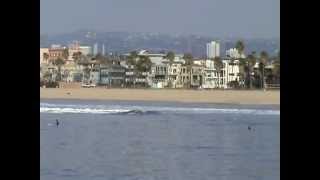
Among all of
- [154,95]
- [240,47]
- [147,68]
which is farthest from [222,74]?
[154,95]

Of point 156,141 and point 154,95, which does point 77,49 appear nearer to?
point 156,141

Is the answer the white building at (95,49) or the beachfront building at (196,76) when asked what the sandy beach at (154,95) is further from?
the white building at (95,49)

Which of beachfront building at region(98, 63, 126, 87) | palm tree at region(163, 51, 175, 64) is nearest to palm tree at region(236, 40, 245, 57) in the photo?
palm tree at region(163, 51, 175, 64)

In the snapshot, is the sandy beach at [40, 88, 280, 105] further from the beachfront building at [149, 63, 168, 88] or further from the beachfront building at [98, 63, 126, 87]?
the beachfront building at [149, 63, 168, 88]

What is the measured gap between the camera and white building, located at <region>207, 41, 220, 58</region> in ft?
26.4

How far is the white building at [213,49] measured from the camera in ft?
26.4

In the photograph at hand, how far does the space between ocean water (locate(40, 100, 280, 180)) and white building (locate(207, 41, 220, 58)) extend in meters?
1.09

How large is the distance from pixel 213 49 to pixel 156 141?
2257mm

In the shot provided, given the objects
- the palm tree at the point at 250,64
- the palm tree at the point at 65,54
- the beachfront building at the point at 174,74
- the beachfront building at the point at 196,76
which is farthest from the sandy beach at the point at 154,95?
the palm tree at the point at 250,64

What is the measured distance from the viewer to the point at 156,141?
9.62m

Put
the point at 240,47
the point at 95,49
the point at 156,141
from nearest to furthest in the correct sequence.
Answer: the point at 240,47 → the point at 95,49 → the point at 156,141
